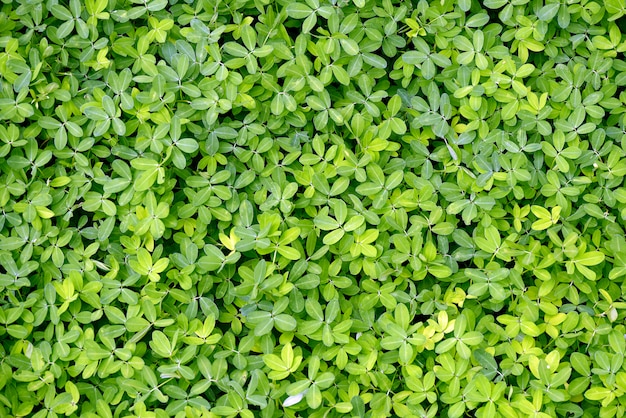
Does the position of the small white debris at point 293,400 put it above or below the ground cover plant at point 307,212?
below

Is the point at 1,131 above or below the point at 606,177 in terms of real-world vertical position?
→ above

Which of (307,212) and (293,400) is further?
(307,212)

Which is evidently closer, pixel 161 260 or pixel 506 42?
pixel 161 260

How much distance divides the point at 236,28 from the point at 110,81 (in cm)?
54

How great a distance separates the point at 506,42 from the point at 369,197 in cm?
91

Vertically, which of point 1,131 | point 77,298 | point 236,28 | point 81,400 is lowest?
point 81,400

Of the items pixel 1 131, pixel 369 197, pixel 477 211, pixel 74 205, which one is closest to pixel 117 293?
pixel 74 205

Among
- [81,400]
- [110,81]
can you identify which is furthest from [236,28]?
[81,400]

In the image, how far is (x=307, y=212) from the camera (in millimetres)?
2688

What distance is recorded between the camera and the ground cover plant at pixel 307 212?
2.57 metres

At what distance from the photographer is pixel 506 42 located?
2.91 meters

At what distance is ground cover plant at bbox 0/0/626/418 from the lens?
257 cm

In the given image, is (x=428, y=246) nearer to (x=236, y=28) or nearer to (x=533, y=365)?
(x=533, y=365)

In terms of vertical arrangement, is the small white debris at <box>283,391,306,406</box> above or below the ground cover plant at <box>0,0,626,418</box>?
below
